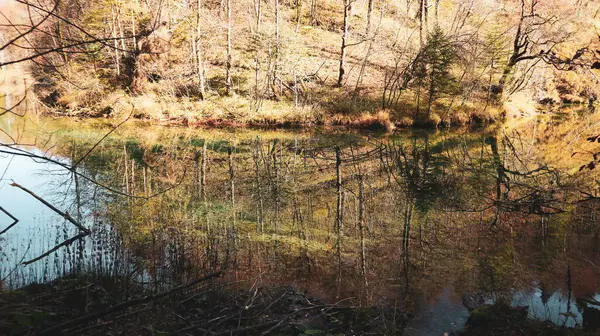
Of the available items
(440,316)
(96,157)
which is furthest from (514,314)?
(96,157)

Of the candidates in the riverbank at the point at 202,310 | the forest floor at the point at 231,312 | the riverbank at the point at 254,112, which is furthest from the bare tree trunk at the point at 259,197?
the riverbank at the point at 254,112

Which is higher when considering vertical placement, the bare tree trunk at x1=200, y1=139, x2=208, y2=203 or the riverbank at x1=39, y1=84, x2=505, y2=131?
the riverbank at x1=39, y1=84, x2=505, y2=131

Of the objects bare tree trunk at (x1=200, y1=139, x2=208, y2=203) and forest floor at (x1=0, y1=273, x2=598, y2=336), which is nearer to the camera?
forest floor at (x1=0, y1=273, x2=598, y2=336)

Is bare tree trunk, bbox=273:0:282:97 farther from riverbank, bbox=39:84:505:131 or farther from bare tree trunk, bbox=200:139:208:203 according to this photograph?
bare tree trunk, bbox=200:139:208:203

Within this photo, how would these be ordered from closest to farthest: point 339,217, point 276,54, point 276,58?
point 339,217, point 276,54, point 276,58

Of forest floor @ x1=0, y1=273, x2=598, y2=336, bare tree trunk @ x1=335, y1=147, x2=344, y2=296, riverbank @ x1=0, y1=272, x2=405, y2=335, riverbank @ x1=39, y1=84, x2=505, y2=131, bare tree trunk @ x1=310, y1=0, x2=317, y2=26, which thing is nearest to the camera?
riverbank @ x1=0, y1=272, x2=405, y2=335

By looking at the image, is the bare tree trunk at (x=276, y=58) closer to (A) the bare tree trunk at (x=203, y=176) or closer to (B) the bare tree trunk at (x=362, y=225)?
(A) the bare tree trunk at (x=203, y=176)

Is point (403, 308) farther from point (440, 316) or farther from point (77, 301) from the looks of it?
point (77, 301)

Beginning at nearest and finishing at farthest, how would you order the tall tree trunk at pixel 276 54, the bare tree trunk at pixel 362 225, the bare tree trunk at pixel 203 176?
the bare tree trunk at pixel 362 225 → the bare tree trunk at pixel 203 176 → the tall tree trunk at pixel 276 54

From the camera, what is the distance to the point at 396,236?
7898 mm

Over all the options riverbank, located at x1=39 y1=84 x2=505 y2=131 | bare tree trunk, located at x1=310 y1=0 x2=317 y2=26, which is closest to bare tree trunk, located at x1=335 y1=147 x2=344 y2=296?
riverbank, located at x1=39 y1=84 x2=505 y2=131

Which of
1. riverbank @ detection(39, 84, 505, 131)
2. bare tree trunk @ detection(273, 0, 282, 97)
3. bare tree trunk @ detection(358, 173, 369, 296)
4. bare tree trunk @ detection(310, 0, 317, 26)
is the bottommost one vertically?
bare tree trunk @ detection(358, 173, 369, 296)

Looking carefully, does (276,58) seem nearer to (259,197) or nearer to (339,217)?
(259,197)

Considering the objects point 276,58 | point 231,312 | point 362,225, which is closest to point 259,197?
point 362,225
